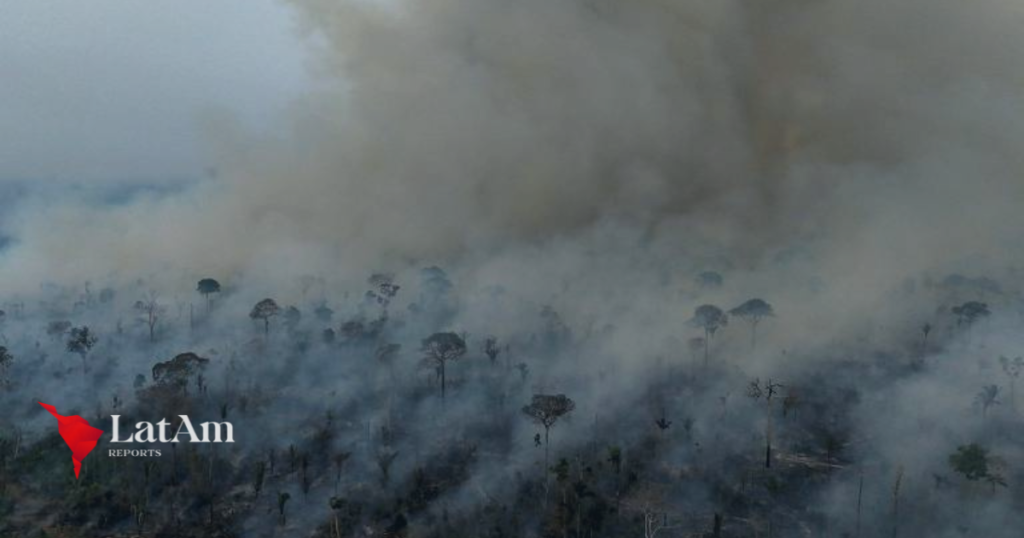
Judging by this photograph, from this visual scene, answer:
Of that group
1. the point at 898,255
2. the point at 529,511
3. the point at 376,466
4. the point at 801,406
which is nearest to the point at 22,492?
the point at 376,466

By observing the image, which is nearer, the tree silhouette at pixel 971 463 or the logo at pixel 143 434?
the tree silhouette at pixel 971 463

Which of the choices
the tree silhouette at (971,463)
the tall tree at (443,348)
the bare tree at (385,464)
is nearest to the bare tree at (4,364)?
the bare tree at (385,464)

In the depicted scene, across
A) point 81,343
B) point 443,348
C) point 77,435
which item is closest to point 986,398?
point 443,348

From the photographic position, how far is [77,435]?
69.2 meters

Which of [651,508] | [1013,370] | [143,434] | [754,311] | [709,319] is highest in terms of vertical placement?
[754,311]

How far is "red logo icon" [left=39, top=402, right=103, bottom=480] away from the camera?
219ft

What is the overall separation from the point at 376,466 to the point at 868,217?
7938 centimetres

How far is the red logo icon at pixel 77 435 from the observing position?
66.7 meters

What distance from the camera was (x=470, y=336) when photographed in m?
88.1

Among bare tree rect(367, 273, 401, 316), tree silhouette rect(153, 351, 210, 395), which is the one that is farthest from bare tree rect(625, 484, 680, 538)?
bare tree rect(367, 273, 401, 316)

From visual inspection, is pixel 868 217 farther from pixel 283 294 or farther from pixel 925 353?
pixel 283 294

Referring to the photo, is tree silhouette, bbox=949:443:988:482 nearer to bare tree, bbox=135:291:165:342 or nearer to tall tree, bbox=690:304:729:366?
tall tree, bbox=690:304:729:366

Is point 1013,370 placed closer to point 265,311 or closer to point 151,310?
point 265,311

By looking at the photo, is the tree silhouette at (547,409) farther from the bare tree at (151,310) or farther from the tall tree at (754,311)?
the bare tree at (151,310)
